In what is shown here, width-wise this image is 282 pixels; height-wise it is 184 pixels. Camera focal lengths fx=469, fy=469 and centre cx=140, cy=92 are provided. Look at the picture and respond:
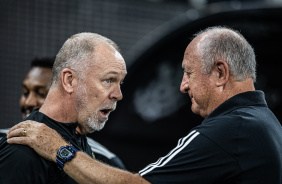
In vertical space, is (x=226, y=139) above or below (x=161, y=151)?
above

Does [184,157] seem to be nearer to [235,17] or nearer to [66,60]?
[66,60]

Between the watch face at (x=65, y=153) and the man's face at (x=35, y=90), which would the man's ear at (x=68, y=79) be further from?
the man's face at (x=35, y=90)

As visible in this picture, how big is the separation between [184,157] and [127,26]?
4323 mm

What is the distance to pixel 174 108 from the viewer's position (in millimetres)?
4082

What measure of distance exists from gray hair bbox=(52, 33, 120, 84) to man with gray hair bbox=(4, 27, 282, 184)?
0.31 meters

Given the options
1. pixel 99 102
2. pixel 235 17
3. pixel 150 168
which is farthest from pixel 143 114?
pixel 150 168

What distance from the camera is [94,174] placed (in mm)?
1873

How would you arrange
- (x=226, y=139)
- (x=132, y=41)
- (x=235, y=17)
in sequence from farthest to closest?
(x=132, y=41) → (x=235, y=17) → (x=226, y=139)

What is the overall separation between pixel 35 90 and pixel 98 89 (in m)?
1.27

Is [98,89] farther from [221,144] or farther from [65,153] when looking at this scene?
[221,144]

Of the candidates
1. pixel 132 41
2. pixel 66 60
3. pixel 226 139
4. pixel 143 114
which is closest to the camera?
pixel 226 139

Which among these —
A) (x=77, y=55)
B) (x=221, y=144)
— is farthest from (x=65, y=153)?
(x=221, y=144)

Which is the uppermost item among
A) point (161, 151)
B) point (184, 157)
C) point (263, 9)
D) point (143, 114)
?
point (263, 9)

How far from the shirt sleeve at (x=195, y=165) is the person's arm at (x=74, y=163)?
8 cm
